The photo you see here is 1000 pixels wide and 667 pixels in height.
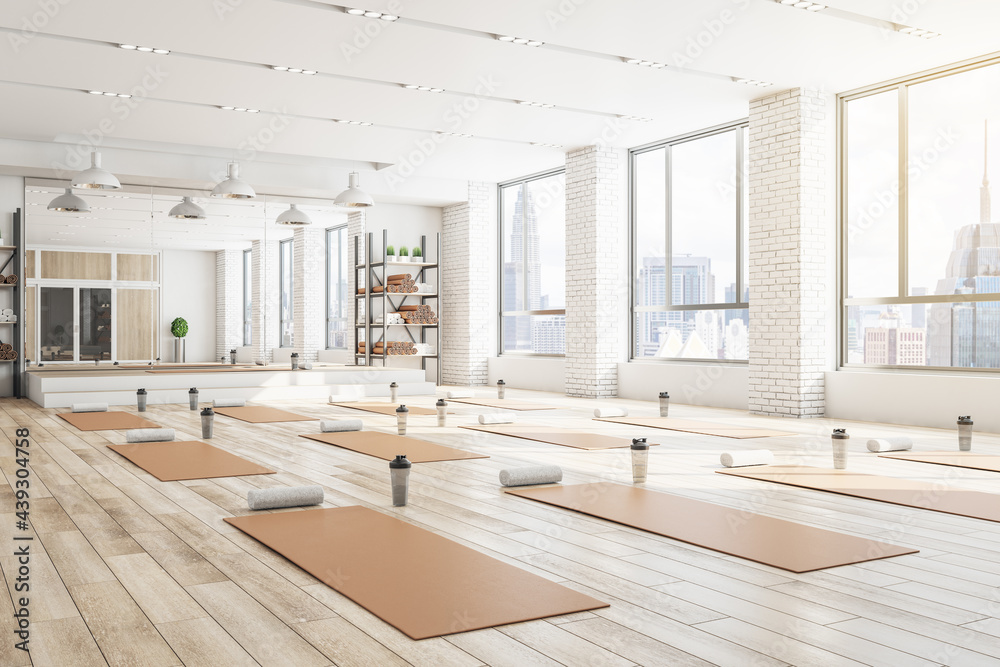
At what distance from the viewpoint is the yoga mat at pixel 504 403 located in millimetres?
8578

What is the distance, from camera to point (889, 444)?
17.5 feet

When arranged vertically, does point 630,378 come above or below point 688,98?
below

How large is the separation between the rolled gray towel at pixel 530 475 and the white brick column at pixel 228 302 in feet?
22.2

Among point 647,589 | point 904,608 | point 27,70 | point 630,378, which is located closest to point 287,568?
point 647,589

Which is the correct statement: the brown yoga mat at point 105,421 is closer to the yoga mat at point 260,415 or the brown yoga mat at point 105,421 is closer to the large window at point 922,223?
the yoga mat at point 260,415

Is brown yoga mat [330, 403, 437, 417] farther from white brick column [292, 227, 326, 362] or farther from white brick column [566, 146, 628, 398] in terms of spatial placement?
white brick column [566, 146, 628, 398]

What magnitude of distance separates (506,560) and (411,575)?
37cm

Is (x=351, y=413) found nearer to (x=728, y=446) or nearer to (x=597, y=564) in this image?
(x=728, y=446)

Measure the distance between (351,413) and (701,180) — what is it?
14.8 ft

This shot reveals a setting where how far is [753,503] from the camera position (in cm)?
379

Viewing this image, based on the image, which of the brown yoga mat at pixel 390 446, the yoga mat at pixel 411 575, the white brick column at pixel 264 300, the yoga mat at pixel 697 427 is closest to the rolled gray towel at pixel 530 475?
the yoga mat at pixel 411 575

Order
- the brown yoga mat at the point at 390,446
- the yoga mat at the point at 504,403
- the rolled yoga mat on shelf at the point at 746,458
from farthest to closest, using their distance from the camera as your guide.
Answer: the yoga mat at the point at 504,403, the brown yoga mat at the point at 390,446, the rolled yoga mat on shelf at the point at 746,458

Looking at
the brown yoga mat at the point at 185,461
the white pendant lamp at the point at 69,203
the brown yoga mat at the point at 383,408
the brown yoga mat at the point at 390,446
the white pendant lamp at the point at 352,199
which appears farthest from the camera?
the white pendant lamp at the point at 352,199

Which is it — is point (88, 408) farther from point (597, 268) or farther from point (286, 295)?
point (597, 268)
